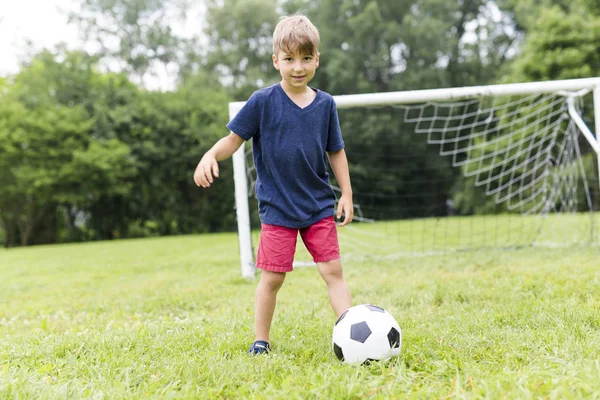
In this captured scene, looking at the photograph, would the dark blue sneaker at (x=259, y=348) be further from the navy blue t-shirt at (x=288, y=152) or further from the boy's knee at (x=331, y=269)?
the navy blue t-shirt at (x=288, y=152)

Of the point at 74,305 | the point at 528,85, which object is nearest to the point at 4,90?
the point at 74,305

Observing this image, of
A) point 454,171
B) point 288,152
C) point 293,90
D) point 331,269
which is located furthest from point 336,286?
point 454,171

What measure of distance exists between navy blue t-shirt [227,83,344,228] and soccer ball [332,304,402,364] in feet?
1.69

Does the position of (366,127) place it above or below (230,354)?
above

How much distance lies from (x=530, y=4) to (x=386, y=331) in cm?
2073

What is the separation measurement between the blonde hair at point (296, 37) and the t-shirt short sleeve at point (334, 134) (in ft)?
1.08

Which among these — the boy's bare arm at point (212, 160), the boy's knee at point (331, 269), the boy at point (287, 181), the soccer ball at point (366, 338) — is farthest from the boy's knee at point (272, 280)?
the boy's bare arm at point (212, 160)

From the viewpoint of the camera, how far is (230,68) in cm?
2403

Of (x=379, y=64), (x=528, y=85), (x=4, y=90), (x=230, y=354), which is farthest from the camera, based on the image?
(x=379, y=64)

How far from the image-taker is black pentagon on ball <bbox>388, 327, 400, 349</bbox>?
2252mm

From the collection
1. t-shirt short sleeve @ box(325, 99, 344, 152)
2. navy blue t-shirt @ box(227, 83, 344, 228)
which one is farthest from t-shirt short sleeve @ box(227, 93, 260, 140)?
t-shirt short sleeve @ box(325, 99, 344, 152)

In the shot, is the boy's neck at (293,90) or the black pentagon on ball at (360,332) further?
the boy's neck at (293,90)

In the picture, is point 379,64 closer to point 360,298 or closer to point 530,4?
point 530,4

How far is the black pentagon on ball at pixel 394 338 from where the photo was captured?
225 cm
